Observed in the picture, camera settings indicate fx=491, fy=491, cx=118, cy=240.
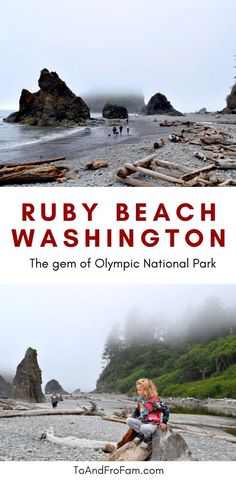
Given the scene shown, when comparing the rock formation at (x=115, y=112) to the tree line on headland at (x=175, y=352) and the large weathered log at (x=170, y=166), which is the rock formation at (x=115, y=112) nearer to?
the tree line on headland at (x=175, y=352)

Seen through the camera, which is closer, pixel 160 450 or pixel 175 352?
pixel 160 450

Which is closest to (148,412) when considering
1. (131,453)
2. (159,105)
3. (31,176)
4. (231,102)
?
(131,453)

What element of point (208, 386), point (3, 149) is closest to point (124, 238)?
point (3, 149)

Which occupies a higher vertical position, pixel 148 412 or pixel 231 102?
pixel 231 102

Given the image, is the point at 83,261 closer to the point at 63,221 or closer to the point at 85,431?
the point at 63,221

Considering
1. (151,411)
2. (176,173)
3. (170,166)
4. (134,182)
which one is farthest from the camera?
(170,166)

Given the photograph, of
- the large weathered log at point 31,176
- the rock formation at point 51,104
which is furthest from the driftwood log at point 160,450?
the rock formation at point 51,104

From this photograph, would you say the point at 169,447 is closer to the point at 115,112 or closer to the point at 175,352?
the point at 175,352

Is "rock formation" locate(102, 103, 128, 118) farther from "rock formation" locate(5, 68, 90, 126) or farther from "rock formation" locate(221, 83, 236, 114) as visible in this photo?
"rock formation" locate(221, 83, 236, 114)
